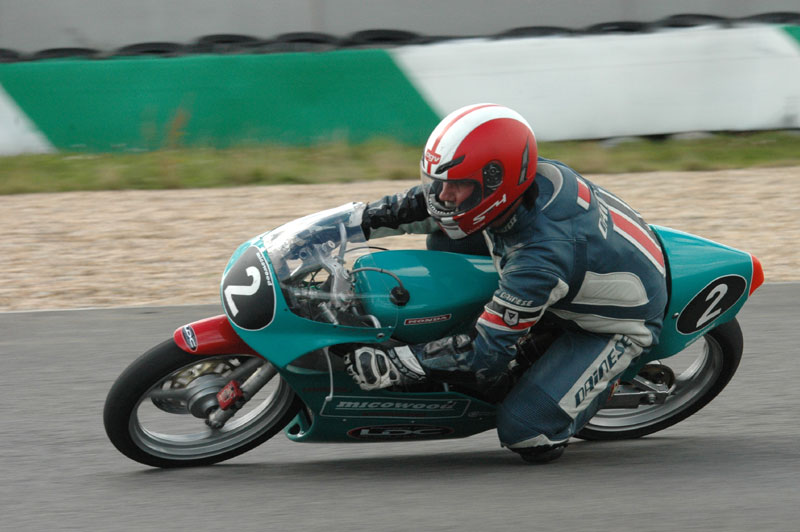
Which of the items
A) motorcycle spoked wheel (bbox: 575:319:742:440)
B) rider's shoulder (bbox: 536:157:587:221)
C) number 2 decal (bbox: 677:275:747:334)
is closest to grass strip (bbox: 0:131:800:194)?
motorcycle spoked wheel (bbox: 575:319:742:440)

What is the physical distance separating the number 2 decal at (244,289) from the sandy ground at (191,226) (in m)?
2.80

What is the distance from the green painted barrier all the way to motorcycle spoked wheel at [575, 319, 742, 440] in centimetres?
616

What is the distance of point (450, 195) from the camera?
3652 mm

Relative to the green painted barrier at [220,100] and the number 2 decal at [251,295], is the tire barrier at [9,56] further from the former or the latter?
the number 2 decal at [251,295]

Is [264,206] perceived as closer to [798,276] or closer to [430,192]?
[798,276]

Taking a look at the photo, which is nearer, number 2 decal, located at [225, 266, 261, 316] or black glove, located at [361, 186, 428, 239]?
number 2 decal, located at [225, 266, 261, 316]

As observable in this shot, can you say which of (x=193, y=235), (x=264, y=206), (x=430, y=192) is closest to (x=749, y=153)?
(x=264, y=206)

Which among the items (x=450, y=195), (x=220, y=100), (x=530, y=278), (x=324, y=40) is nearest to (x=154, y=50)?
(x=220, y=100)

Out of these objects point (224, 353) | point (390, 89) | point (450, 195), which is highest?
point (450, 195)

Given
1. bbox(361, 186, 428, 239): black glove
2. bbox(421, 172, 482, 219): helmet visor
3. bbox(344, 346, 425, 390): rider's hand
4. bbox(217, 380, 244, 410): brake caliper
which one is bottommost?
bbox(217, 380, 244, 410): brake caliper

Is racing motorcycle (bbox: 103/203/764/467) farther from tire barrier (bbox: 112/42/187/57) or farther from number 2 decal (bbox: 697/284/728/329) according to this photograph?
tire barrier (bbox: 112/42/187/57)

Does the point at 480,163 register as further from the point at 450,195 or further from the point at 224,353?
the point at 224,353

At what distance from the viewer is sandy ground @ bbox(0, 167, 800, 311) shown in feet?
22.5

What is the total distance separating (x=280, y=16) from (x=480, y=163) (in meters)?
9.29
